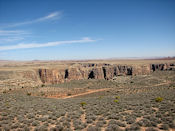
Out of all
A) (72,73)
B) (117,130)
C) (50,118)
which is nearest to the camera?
(117,130)

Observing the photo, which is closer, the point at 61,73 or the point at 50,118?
the point at 50,118

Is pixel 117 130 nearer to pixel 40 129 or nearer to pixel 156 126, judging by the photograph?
pixel 156 126

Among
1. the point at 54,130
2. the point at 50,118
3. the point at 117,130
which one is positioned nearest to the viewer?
the point at 117,130

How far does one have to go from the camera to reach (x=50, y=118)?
1159 centimetres

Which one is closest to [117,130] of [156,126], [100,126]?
[100,126]

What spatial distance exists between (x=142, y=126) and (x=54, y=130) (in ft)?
19.5

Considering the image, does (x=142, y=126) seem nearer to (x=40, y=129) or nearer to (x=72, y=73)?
(x=40, y=129)

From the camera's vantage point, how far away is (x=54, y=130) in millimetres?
9031

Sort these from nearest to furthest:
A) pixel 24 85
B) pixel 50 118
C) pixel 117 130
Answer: pixel 117 130, pixel 50 118, pixel 24 85

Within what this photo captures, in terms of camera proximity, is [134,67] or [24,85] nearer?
[24,85]

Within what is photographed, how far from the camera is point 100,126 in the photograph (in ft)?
30.8

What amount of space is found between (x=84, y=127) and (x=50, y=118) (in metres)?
3.69

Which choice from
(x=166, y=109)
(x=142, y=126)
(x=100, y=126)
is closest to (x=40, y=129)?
(x=100, y=126)

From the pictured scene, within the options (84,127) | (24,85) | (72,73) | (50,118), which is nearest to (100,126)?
(84,127)
